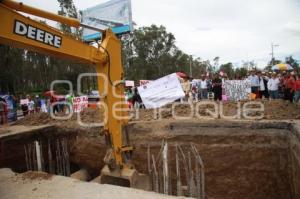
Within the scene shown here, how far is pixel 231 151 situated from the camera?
7.57 metres

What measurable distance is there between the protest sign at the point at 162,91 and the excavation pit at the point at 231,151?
93.5 inches

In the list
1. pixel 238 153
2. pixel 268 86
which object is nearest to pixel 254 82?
pixel 268 86

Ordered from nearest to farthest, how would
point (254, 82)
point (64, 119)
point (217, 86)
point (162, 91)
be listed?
point (64, 119), point (162, 91), point (217, 86), point (254, 82)

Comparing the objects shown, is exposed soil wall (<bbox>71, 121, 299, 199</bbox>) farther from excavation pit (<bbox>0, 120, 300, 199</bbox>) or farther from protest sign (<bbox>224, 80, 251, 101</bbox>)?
protest sign (<bbox>224, 80, 251, 101</bbox>)

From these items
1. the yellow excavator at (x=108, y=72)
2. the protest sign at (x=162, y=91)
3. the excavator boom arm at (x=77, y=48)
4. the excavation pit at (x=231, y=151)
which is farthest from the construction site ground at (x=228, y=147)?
the excavator boom arm at (x=77, y=48)

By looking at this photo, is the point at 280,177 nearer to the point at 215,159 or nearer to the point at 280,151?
the point at 280,151

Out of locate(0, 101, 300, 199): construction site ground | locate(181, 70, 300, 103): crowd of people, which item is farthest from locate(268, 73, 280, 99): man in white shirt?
locate(0, 101, 300, 199): construction site ground

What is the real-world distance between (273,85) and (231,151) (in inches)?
233

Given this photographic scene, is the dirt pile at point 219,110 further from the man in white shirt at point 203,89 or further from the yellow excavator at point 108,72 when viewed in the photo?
the man in white shirt at point 203,89

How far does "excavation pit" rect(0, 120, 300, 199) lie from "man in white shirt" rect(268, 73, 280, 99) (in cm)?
549

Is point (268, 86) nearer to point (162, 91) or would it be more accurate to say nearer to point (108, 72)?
point (162, 91)

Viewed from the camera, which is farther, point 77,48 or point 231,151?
point 231,151

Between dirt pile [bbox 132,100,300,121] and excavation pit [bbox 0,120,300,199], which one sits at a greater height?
dirt pile [bbox 132,100,300,121]

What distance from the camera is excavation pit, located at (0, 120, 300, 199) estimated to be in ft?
23.1
